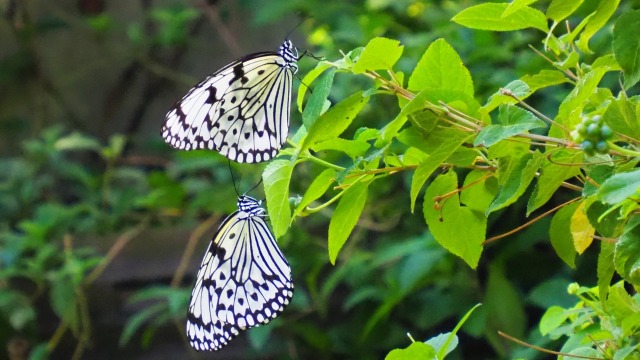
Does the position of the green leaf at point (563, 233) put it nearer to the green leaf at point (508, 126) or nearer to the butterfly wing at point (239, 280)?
the green leaf at point (508, 126)

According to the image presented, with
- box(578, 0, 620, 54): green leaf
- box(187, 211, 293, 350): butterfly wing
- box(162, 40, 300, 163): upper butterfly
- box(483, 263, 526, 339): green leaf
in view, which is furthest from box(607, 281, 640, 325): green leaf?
box(483, 263, 526, 339): green leaf

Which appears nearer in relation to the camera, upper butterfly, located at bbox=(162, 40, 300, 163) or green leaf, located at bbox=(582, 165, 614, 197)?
green leaf, located at bbox=(582, 165, 614, 197)

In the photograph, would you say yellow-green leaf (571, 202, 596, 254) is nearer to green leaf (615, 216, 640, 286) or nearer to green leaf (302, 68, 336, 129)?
green leaf (615, 216, 640, 286)

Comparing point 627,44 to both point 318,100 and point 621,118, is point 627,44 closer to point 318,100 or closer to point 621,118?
point 621,118

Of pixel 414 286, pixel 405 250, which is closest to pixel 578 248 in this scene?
pixel 405 250

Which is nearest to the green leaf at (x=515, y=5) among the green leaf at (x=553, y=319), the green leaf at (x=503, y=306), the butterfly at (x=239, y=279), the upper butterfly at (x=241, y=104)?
the green leaf at (x=553, y=319)

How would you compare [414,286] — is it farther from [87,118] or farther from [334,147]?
[87,118]

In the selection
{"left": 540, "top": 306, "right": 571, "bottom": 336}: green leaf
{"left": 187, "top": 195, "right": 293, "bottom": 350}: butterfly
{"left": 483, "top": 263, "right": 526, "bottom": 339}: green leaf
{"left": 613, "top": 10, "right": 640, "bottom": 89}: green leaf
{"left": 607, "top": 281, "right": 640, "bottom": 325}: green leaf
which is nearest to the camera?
{"left": 613, "top": 10, "right": 640, "bottom": 89}: green leaf
